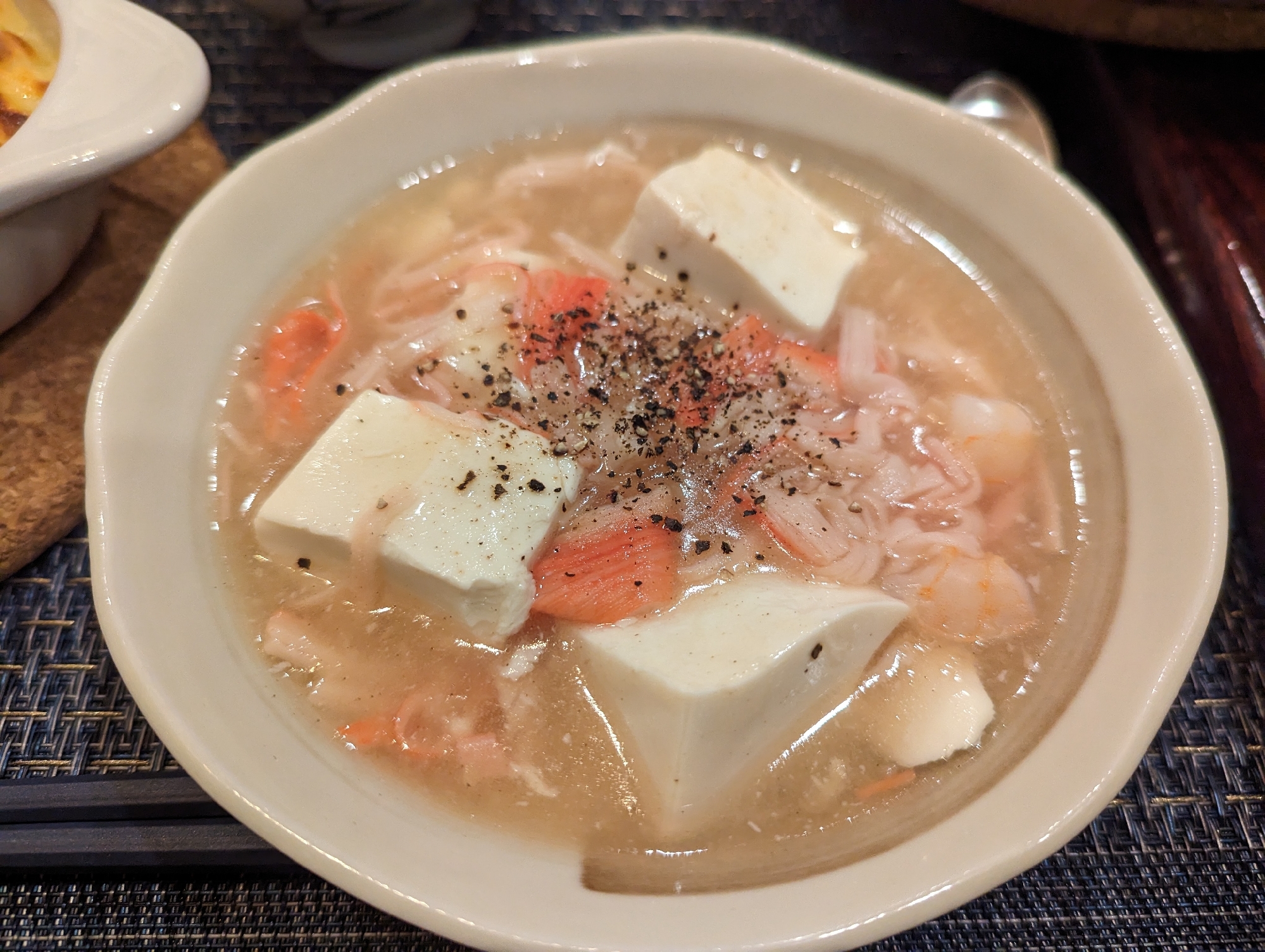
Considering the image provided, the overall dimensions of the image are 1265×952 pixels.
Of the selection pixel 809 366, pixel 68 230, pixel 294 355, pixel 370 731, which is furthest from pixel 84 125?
pixel 809 366

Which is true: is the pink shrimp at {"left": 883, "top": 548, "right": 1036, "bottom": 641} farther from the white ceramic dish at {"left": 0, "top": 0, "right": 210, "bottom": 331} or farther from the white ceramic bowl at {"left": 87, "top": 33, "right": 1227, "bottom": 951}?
the white ceramic dish at {"left": 0, "top": 0, "right": 210, "bottom": 331}

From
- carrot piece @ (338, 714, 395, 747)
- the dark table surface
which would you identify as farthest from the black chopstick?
carrot piece @ (338, 714, 395, 747)

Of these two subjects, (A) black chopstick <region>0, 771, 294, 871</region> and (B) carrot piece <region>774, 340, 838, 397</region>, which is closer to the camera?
(A) black chopstick <region>0, 771, 294, 871</region>

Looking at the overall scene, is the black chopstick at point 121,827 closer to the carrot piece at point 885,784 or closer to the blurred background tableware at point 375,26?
the carrot piece at point 885,784

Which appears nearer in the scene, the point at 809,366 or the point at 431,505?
the point at 431,505

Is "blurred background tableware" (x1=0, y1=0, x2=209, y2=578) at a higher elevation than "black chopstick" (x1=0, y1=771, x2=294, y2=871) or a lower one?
higher

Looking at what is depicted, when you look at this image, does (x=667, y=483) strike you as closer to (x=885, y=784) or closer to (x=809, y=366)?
(x=809, y=366)
